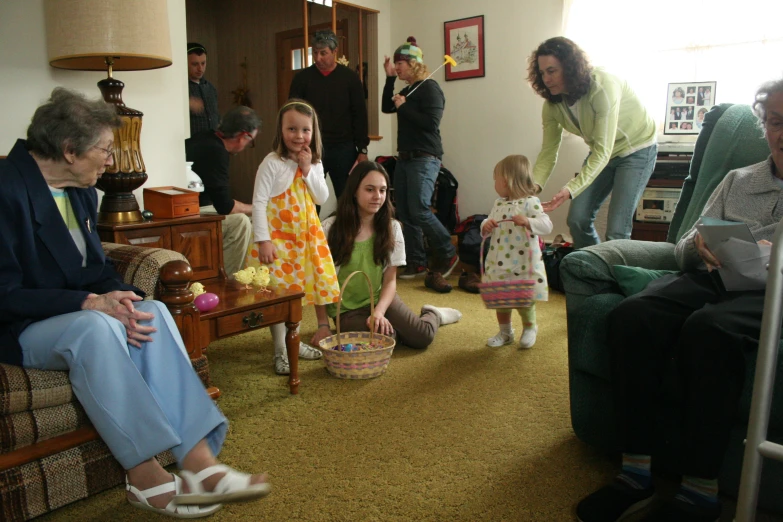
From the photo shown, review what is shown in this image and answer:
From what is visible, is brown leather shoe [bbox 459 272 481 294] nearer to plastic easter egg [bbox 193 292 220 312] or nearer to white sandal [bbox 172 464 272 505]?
plastic easter egg [bbox 193 292 220 312]

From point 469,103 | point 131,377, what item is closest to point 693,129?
point 469,103

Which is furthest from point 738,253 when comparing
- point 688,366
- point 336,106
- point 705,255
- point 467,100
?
point 467,100

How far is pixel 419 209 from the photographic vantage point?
13.0ft

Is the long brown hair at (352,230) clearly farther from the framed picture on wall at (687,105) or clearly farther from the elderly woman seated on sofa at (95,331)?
the framed picture on wall at (687,105)

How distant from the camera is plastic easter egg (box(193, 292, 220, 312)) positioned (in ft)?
6.33

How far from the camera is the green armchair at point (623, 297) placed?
1386 mm

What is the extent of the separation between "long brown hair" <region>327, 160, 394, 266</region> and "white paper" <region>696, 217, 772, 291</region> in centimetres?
128

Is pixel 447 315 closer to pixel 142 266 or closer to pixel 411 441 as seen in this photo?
pixel 411 441

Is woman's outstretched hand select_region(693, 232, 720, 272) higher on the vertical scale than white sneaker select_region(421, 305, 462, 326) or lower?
higher

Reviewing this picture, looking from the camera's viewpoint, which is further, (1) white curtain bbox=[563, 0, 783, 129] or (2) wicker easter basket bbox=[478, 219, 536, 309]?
(1) white curtain bbox=[563, 0, 783, 129]

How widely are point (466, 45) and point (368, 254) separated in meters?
2.95

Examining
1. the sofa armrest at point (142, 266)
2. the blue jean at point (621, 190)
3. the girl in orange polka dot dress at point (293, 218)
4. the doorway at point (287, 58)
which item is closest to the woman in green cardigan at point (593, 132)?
the blue jean at point (621, 190)

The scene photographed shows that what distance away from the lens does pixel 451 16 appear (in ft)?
16.2

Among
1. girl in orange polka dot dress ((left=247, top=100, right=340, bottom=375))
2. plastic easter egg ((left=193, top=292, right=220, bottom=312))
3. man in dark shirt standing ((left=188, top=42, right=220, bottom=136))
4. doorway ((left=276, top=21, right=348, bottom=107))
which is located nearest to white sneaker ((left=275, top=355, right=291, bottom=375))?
girl in orange polka dot dress ((left=247, top=100, right=340, bottom=375))
